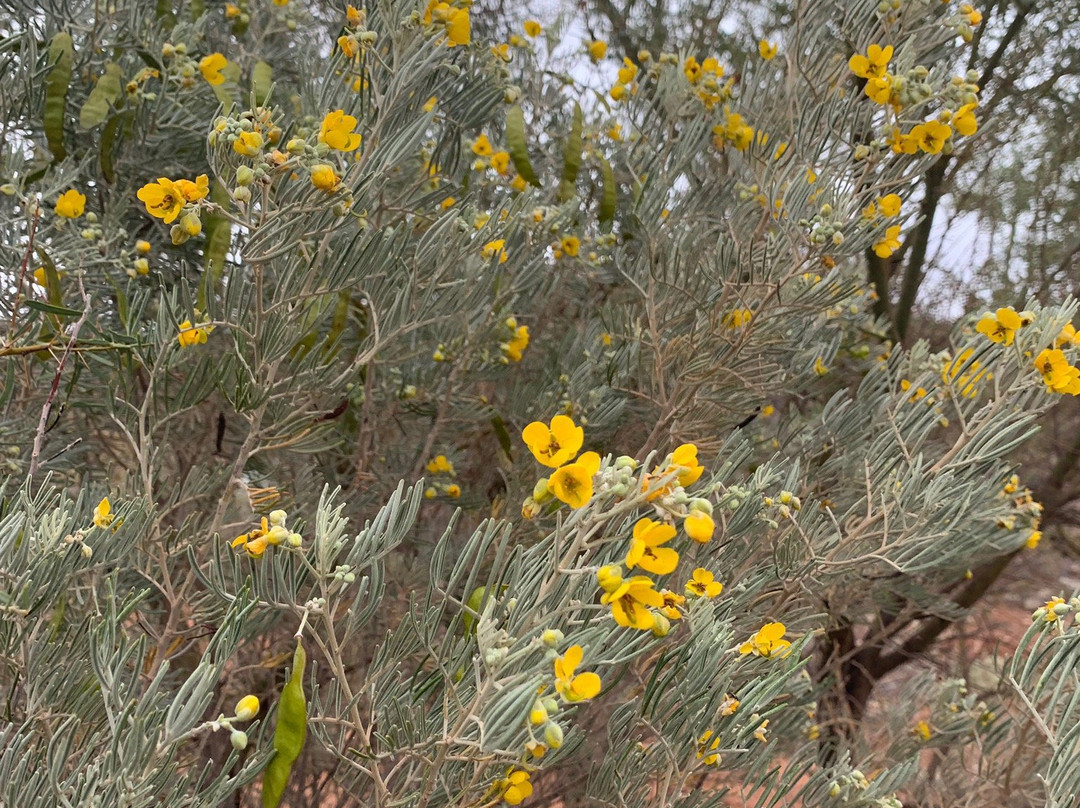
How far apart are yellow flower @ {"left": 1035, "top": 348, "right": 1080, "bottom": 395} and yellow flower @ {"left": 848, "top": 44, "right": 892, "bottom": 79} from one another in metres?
0.67

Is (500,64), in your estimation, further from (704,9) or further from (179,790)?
(704,9)

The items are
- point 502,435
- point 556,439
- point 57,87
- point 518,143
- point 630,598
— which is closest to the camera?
point 630,598

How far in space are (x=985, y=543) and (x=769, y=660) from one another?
1039 millimetres

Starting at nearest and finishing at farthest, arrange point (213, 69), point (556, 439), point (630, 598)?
point (630, 598) < point (556, 439) < point (213, 69)

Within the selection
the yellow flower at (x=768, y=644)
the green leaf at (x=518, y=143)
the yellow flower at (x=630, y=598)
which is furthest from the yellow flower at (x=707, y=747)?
the green leaf at (x=518, y=143)

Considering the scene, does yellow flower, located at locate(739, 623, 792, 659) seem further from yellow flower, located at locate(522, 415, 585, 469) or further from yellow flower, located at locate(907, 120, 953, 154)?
yellow flower, located at locate(907, 120, 953, 154)

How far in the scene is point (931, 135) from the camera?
1.62 m

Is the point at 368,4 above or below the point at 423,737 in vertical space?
above

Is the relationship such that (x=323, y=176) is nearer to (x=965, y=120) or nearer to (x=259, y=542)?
(x=259, y=542)

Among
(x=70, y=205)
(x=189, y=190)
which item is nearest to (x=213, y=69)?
(x=70, y=205)

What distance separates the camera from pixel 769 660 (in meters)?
1.26

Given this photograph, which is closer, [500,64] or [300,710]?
[300,710]

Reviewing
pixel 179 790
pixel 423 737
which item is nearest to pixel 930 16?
pixel 423 737

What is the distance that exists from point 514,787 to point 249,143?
3.21 feet
